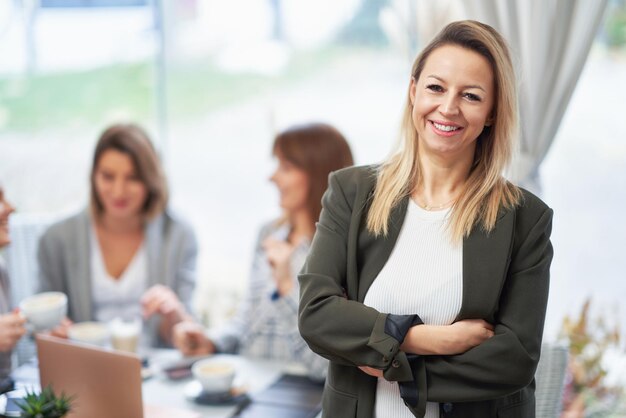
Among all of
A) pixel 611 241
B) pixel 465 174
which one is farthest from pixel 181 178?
pixel 465 174

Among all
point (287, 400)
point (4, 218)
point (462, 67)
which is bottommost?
point (287, 400)

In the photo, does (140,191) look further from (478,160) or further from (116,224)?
(478,160)

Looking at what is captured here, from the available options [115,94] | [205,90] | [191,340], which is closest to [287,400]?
[191,340]

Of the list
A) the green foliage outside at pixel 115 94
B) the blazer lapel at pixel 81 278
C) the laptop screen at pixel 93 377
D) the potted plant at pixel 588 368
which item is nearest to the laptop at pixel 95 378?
A: the laptop screen at pixel 93 377

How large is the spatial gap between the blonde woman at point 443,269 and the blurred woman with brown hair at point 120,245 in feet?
→ 3.78

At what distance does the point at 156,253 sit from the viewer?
8.55 ft

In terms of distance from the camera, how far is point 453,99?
1403mm

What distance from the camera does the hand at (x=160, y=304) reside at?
2322 millimetres

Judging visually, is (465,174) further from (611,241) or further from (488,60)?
(611,241)

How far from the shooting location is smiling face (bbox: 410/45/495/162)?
141 cm

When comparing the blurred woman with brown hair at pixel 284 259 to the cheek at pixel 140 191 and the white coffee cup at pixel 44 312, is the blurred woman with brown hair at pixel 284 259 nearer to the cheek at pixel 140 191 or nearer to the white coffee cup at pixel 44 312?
the white coffee cup at pixel 44 312

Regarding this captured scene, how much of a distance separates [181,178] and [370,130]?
1.06m

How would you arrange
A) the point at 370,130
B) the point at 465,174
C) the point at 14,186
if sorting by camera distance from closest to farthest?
the point at 465,174
the point at 370,130
the point at 14,186

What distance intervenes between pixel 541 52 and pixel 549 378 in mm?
1024
